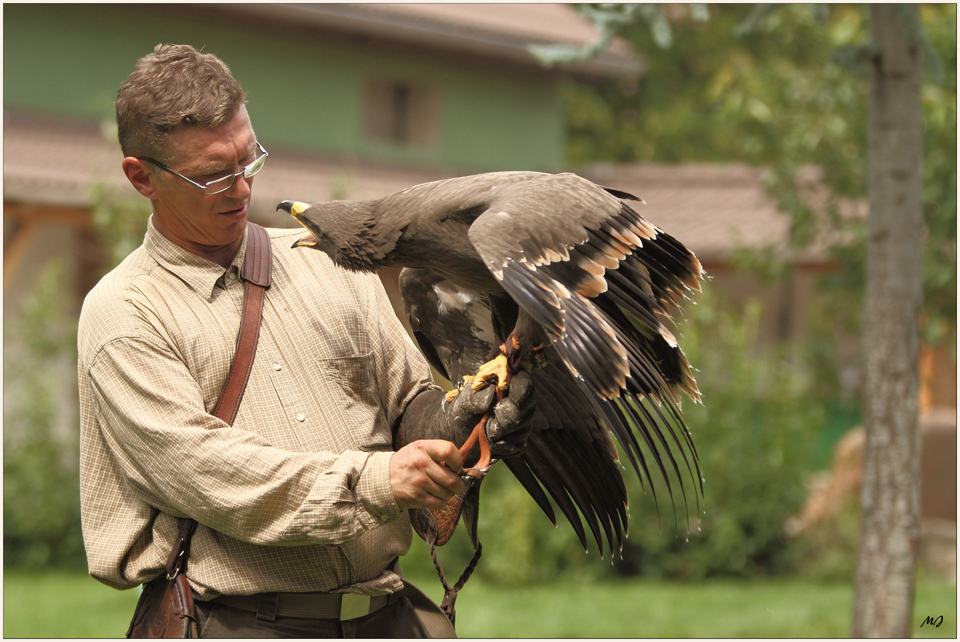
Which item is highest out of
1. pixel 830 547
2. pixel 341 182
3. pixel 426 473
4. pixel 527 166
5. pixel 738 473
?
pixel 426 473

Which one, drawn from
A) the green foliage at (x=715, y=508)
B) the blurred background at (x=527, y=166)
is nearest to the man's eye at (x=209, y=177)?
the blurred background at (x=527, y=166)

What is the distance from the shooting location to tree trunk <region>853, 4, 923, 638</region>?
15.5ft

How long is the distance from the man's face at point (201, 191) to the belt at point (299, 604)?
803 mm

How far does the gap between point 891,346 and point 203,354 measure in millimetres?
3546

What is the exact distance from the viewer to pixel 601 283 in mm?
2199

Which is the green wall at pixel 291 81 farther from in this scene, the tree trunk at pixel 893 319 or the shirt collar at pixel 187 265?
the shirt collar at pixel 187 265

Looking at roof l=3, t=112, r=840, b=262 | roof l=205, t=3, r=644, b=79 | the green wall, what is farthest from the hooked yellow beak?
roof l=205, t=3, r=644, b=79

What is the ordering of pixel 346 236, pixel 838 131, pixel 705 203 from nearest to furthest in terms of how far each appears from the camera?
pixel 346 236 < pixel 838 131 < pixel 705 203

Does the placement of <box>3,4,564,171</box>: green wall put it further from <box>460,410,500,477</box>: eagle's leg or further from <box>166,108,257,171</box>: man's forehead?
<box>460,410,500,477</box>: eagle's leg

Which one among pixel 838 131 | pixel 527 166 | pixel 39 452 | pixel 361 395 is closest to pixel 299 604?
pixel 361 395

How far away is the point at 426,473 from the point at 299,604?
1.62 ft

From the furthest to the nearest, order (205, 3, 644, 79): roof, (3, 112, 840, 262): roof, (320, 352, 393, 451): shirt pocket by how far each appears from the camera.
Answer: (205, 3, 644, 79): roof → (3, 112, 840, 262): roof → (320, 352, 393, 451): shirt pocket

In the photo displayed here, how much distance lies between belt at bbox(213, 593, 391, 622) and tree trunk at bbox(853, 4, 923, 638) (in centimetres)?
327

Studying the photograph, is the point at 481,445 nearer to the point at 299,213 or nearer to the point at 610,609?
the point at 299,213
